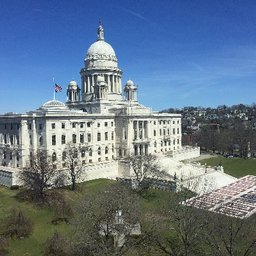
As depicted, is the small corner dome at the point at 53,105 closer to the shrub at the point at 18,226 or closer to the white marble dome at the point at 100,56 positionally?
the white marble dome at the point at 100,56

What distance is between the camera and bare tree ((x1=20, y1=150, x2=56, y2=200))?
5909 centimetres

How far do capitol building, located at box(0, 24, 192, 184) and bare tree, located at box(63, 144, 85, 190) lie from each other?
0.88 metres

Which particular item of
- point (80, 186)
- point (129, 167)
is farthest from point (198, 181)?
point (80, 186)

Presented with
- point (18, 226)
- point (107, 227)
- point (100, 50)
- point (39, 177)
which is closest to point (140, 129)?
point (100, 50)

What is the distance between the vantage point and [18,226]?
46.0 metres

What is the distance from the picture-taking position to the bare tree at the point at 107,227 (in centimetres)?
3547

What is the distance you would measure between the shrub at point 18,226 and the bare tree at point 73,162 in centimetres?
1706

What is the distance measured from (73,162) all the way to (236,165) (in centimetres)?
4317

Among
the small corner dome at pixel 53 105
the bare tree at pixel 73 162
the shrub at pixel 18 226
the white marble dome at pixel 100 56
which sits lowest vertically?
the shrub at pixel 18 226

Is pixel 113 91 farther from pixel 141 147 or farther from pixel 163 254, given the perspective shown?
pixel 163 254

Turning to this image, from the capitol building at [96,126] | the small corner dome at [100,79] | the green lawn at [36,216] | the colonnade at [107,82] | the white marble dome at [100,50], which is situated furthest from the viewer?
the white marble dome at [100,50]

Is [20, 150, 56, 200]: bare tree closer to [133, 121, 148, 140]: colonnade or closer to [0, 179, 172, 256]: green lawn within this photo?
[0, 179, 172, 256]: green lawn

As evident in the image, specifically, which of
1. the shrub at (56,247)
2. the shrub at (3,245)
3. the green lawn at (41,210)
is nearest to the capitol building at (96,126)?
the green lawn at (41,210)

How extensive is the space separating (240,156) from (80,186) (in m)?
56.4
